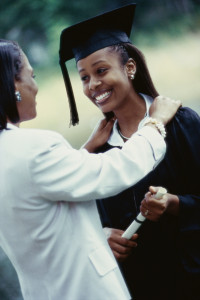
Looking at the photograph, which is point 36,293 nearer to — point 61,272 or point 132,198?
point 61,272

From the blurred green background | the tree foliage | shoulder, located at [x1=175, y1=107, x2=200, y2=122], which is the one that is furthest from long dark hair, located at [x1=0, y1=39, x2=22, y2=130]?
the tree foliage

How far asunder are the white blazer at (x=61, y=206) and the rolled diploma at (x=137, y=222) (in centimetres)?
10

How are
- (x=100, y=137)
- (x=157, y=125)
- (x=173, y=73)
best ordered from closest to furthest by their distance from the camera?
1. (x=157, y=125)
2. (x=100, y=137)
3. (x=173, y=73)

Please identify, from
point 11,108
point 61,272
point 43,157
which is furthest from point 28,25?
point 61,272

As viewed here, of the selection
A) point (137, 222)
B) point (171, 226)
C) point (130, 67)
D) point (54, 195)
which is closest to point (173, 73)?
point (130, 67)

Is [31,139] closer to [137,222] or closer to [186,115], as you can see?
[137,222]

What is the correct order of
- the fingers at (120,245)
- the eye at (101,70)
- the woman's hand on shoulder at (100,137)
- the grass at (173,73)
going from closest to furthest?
Result: 1. the fingers at (120,245)
2. the eye at (101,70)
3. the woman's hand on shoulder at (100,137)
4. the grass at (173,73)

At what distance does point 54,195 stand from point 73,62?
1354mm

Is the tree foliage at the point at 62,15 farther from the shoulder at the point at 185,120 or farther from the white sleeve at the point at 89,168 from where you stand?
the white sleeve at the point at 89,168

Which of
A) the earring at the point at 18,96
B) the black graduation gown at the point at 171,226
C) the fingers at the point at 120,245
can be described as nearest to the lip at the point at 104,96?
the black graduation gown at the point at 171,226

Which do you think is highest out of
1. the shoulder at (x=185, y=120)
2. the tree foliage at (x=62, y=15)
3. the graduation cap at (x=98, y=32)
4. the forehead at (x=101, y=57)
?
the tree foliage at (x=62, y=15)

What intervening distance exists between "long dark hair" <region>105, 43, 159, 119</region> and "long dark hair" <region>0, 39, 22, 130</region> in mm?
529

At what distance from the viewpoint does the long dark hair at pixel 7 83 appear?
1.11 m

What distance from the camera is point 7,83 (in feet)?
3.65
